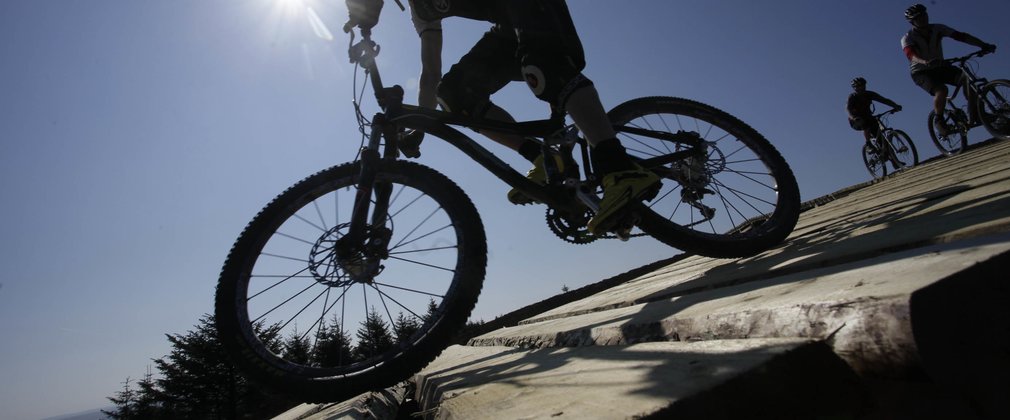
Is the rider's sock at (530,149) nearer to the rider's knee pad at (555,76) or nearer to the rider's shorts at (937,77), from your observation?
the rider's knee pad at (555,76)

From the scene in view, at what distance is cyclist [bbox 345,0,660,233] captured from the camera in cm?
217

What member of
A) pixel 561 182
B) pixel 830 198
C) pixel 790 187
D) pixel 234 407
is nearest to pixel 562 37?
pixel 561 182

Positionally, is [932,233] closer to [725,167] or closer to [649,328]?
[649,328]

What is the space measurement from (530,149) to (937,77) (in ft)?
26.8

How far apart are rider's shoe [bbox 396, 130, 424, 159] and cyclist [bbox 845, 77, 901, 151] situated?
11201 mm

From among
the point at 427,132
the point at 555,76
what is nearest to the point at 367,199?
the point at 427,132

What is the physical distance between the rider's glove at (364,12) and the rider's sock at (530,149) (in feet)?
3.30

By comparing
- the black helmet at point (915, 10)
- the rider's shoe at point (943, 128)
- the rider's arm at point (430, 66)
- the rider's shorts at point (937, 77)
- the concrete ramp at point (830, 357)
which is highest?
the black helmet at point (915, 10)

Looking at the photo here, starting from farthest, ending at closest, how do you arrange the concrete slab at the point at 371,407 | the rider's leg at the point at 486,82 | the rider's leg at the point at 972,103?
the rider's leg at the point at 972,103
the rider's leg at the point at 486,82
the concrete slab at the point at 371,407

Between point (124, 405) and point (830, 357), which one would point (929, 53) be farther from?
point (124, 405)

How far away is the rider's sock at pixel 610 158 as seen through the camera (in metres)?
2.17

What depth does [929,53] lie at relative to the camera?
7.39 metres

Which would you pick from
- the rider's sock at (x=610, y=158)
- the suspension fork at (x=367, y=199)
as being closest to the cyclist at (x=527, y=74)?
the rider's sock at (x=610, y=158)

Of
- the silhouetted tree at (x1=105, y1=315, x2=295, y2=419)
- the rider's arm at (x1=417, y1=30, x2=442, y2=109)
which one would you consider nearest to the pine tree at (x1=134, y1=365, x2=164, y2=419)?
the silhouetted tree at (x1=105, y1=315, x2=295, y2=419)
